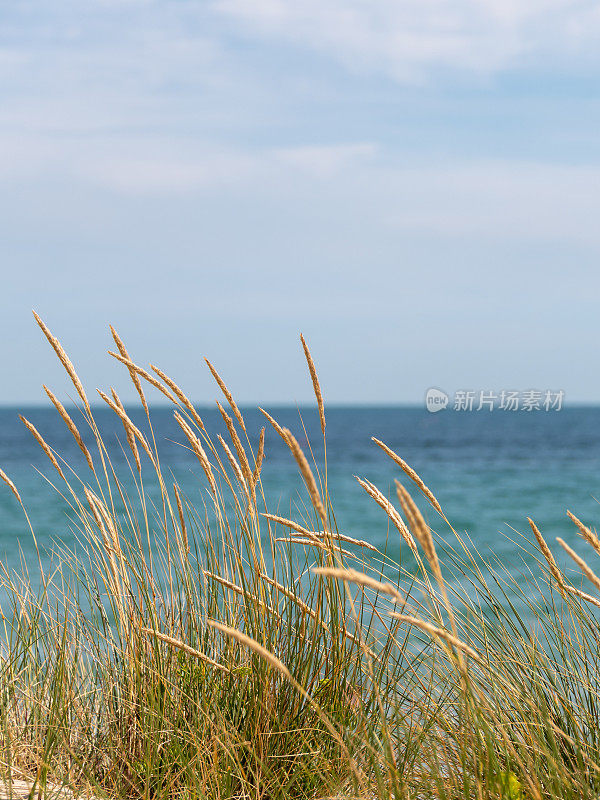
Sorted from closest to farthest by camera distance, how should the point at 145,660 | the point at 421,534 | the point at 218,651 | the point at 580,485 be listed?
the point at 421,534 < the point at 145,660 < the point at 218,651 < the point at 580,485

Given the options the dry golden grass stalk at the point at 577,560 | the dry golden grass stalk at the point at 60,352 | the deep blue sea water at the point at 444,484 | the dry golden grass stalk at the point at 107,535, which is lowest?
the deep blue sea water at the point at 444,484

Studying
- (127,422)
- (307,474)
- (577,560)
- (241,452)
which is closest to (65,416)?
(127,422)

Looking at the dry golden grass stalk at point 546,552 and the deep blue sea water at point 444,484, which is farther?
the deep blue sea water at point 444,484

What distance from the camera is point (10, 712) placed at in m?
2.12

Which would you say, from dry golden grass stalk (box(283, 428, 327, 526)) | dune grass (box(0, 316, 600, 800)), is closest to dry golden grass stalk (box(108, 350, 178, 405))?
dune grass (box(0, 316, 600, 800))

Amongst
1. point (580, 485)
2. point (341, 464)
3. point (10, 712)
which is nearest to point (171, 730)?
point (10, 712)

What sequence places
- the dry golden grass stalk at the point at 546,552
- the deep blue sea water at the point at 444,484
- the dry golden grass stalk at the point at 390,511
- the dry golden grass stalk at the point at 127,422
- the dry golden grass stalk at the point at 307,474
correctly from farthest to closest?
the deep blue sea water at the point at 444,484 < the dry golden grass stalk at the point at 127,422 < the dry golden grass stalk at the point at 546,552 < the dry golden grass stalk at the point at 390,511 < the dry golden grass stalk at the point at 307,474

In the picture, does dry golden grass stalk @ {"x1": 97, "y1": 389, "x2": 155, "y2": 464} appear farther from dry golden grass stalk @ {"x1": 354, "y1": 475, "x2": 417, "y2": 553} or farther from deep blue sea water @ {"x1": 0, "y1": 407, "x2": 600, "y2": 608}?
dry golden grass stalk @ {"x1": 354, "y1": 475, "x2": 417, "y2": 553}

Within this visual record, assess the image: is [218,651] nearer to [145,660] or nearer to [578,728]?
[145,660]

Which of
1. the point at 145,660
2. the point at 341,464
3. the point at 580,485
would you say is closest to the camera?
the point at 145,660

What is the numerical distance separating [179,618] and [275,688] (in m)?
0.48

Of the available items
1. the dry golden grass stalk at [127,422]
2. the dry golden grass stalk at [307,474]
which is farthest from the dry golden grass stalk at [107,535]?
the dry golden grass stalk at [307,474]

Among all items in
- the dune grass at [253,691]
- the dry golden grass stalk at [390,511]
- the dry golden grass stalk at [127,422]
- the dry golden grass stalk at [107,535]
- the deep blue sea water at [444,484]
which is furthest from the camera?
the deep blue sea water at [444,484]

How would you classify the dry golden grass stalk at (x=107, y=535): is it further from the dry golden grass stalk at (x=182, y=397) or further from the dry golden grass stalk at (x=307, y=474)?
the dry golden grass stalk at (x=307, y=474)
